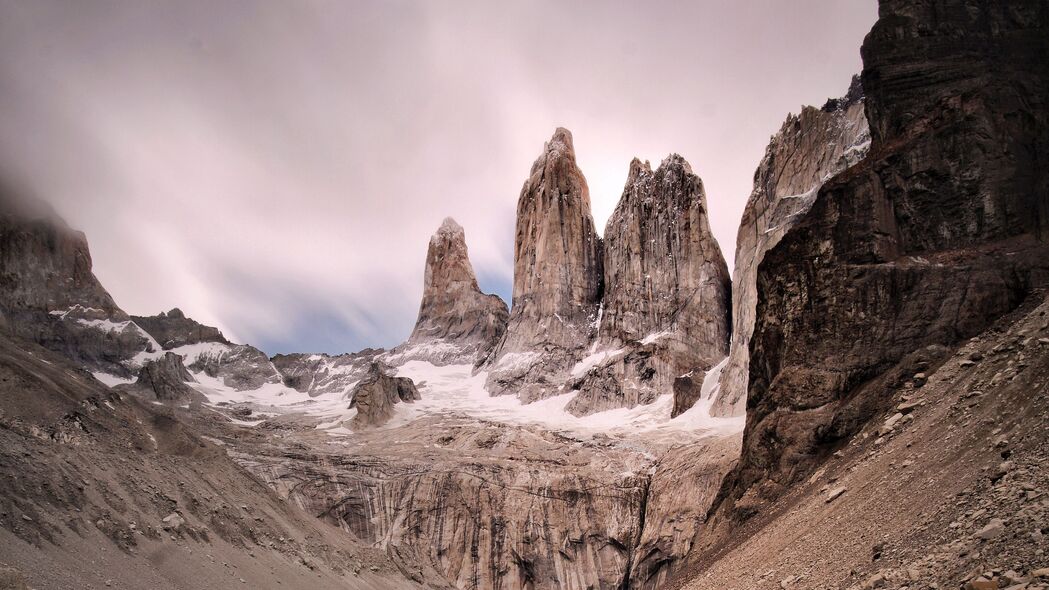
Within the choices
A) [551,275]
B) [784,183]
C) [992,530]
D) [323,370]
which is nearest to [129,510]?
[992,530]

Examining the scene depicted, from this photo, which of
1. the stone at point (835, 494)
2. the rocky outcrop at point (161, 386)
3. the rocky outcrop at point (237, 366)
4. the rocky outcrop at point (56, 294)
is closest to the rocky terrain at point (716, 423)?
the stone at point (835, 494)

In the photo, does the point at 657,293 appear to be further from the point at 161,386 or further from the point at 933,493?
the point at 933,493

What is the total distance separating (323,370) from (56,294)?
39.1 metres

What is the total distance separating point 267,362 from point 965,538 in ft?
402

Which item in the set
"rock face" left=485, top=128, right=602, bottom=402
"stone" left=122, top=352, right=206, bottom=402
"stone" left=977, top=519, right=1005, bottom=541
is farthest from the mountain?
"stone" left=122, top=352, right=206, bottom=402

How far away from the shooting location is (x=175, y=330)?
12756 centimetres

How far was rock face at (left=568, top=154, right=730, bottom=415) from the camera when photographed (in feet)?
268

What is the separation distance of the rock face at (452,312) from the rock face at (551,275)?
1357cm

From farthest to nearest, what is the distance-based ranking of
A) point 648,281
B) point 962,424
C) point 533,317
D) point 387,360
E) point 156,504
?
point 387,360 → point 533,317 → point 648,281 → point 156,504 → point 962,424

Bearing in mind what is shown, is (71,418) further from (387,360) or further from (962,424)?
(387,360)

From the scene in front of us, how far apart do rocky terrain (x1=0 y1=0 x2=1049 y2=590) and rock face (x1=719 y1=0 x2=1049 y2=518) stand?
0.33ft

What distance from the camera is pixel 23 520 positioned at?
28.1 meters

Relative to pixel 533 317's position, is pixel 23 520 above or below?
below

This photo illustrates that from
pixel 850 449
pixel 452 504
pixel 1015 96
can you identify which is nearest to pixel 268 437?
pixel 452 504
